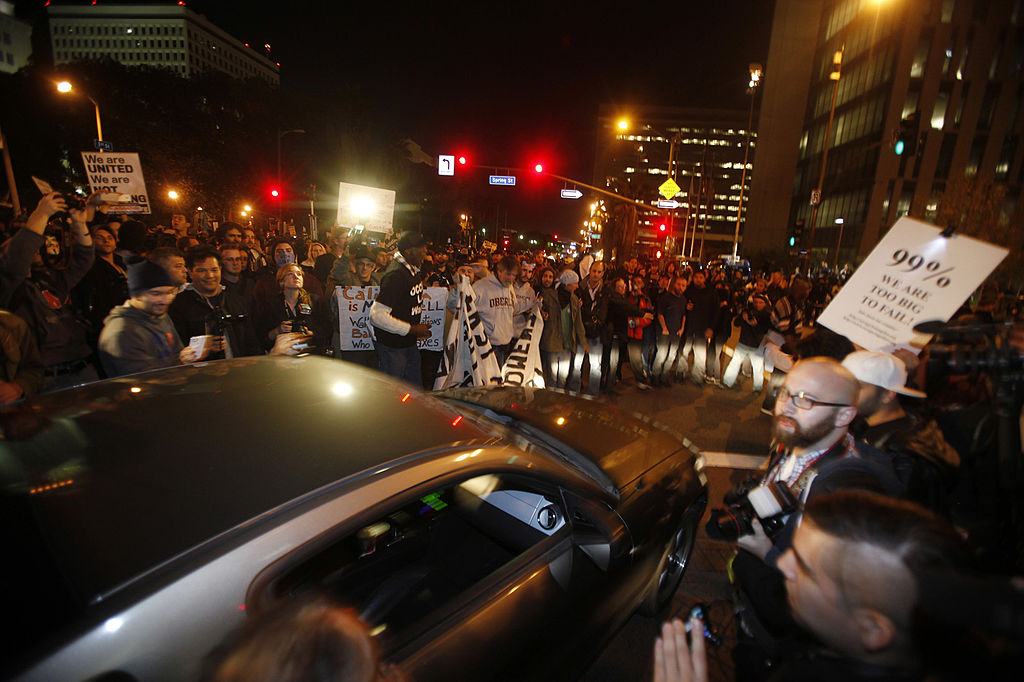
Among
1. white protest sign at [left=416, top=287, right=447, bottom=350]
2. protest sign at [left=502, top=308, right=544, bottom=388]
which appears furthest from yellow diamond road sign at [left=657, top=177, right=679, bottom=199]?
white protest sign at [left=416, top=287, right=447, bottom=350]

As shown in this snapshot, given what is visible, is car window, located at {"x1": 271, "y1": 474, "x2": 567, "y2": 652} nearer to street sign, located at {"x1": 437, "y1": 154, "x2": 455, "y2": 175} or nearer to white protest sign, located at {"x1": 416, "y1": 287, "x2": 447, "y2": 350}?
white protest sign, located at {"x1": 416, "y1": 287, "x2": 447, "y2": 350}

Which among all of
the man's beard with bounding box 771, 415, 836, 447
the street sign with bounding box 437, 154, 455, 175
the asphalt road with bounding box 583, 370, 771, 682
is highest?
the street sign with bounding box 437, 154, 455, 175

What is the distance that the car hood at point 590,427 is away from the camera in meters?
2.99

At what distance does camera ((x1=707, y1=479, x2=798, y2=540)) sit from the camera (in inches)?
75.4

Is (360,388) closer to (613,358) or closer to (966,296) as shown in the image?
(966,296)

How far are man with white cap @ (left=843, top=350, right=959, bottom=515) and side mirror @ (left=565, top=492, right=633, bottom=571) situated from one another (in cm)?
126

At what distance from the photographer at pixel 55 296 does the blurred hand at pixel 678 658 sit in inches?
158

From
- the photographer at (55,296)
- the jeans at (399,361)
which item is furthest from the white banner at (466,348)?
the photographer at (55,296)

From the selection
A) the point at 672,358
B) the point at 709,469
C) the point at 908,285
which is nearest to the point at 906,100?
the point at 672,358

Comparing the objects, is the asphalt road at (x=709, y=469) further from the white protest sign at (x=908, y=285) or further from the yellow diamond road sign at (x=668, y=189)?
the yellow diamond road sign at (x=668, y=189)

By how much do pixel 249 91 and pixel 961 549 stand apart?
7243cm

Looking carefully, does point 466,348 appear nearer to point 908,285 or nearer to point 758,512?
point 908,285

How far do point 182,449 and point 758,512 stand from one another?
2.14 metres

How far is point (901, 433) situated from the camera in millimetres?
2637
